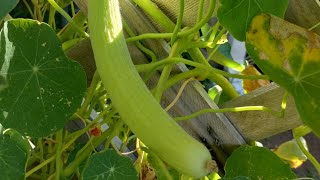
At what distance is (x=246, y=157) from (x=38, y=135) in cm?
33

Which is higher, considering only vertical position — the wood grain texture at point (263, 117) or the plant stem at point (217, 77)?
the plant stem at point (217, 77)

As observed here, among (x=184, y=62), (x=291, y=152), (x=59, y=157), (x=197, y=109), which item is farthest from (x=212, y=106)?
(x=291, y=152)

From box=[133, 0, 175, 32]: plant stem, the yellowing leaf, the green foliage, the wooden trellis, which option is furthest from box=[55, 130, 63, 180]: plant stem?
the yellowing leaf

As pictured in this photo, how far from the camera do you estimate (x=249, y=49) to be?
772 mm

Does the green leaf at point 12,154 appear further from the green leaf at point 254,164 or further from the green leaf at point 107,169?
the green leaf at point 254,164

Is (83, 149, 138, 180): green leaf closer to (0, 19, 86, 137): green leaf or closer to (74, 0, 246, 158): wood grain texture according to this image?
(0, 19, 86, 137): green leaf

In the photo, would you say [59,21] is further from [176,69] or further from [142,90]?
[142,90]

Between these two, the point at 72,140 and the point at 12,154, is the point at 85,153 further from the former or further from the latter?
the point at 12,154

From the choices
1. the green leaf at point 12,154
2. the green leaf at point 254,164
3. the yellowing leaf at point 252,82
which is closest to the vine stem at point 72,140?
the green leaf at point 12,154

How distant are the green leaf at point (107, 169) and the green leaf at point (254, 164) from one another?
182mm

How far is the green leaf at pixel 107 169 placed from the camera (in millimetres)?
793

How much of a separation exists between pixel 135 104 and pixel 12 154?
0.26 metres

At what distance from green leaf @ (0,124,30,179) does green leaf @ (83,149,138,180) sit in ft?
0.30

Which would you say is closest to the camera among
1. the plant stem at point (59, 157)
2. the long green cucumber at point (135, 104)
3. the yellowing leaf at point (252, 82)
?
the long green cucumber at point (135, 104)
